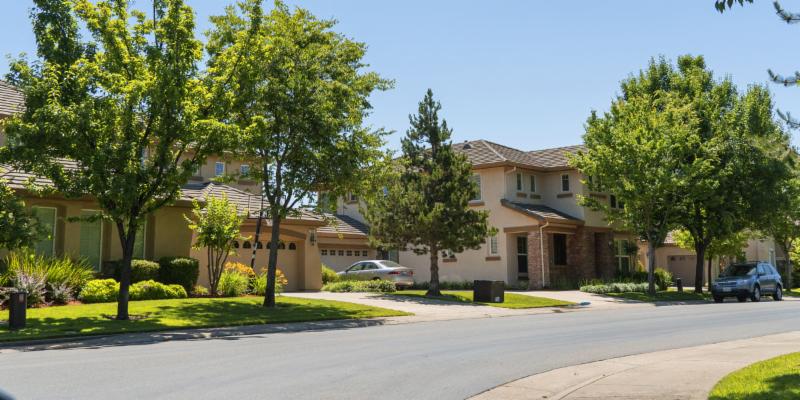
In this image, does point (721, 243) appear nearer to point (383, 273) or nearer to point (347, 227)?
point (383, 273)

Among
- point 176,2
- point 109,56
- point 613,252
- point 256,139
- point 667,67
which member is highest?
point 667,67

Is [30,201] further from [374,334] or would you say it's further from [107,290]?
[374,334]

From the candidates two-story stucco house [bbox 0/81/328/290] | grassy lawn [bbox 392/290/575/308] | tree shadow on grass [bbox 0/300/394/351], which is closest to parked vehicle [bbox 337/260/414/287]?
two-story stucco house [bbox 0/81/328/290]

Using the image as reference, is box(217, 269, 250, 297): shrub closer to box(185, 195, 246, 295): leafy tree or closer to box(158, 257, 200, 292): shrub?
box(185, 195, 246, 295): leafy tree

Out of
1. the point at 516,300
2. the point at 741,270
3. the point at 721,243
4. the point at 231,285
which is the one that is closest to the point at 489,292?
the point at 516,300

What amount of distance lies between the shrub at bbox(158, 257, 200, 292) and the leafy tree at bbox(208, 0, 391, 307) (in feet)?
14.1

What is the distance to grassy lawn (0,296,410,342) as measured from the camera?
52.3 feet

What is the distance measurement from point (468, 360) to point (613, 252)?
108 feet

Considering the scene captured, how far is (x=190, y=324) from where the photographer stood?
693 inches

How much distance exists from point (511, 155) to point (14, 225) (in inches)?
1138

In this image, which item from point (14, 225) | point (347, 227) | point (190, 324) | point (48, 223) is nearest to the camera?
point (14, 225)

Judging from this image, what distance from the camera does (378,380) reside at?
945 centimetres

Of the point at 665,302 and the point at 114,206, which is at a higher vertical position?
the point at 114,206

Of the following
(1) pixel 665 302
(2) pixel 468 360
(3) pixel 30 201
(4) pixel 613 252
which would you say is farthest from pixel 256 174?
(4) pixel 613 252
